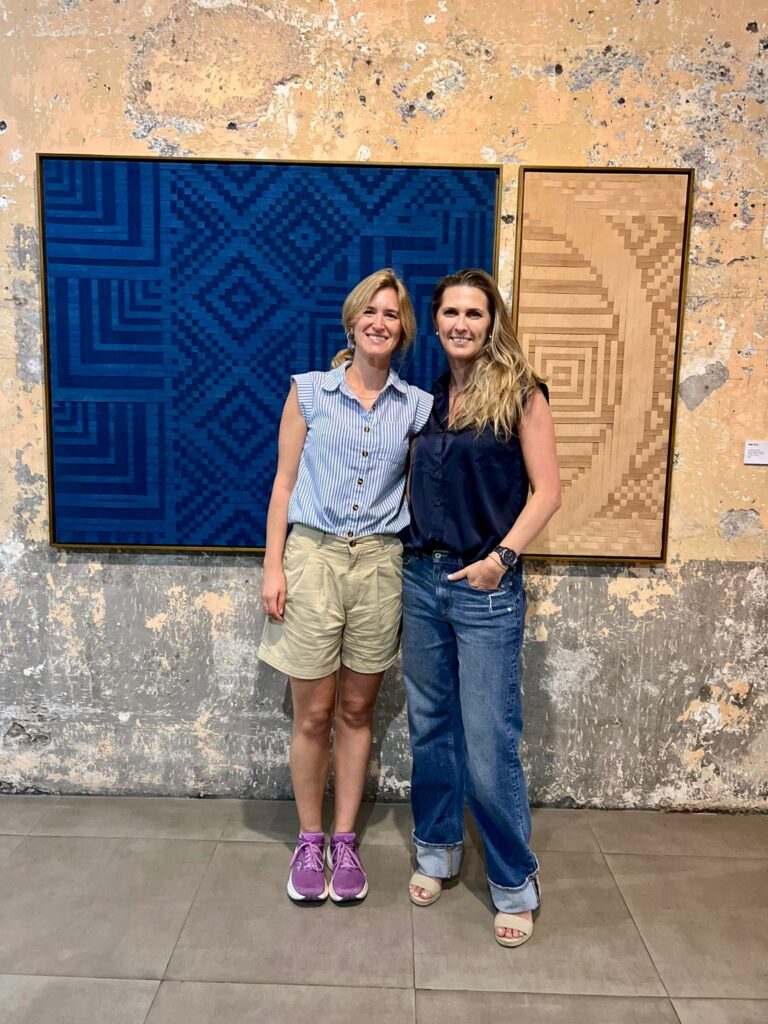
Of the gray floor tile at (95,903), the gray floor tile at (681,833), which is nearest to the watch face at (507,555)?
the gray floor tile at (681,833)

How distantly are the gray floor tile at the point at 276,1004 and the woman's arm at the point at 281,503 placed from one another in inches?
36.2

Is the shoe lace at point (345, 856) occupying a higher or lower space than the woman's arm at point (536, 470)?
lower

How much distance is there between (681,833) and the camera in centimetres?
251

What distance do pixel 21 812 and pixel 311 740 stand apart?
1.18 meters

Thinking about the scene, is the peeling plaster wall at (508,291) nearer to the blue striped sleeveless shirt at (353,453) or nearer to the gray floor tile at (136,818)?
the gray floor tile at (136,818)

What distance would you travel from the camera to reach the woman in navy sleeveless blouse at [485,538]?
6.23 ft

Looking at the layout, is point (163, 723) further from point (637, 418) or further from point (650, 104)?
point (650, 104)

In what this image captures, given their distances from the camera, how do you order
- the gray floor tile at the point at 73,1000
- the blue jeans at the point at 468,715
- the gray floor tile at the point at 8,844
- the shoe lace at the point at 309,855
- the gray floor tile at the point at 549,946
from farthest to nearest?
the gray floor tile at the point at 8,844 → the shoe lace at the point at 309,855 → the blue jeans at the point at 468,715 → the gray floor tile at the point at 549,946 → the gray floor tile at the point at 73,1000

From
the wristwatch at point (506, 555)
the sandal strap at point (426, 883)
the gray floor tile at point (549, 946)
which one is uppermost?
the wristwatch at point (506, 555)

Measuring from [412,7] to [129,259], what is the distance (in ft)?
3.98

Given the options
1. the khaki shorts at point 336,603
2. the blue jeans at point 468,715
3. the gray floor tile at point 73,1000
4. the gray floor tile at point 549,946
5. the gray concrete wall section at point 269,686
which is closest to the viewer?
the gray floor tile at point 73,1000

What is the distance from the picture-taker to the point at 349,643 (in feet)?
6.93

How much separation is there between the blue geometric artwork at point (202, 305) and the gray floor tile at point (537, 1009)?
1.46 meters

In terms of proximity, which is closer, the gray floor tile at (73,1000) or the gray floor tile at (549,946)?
the gray floor tile at (73,1000)
